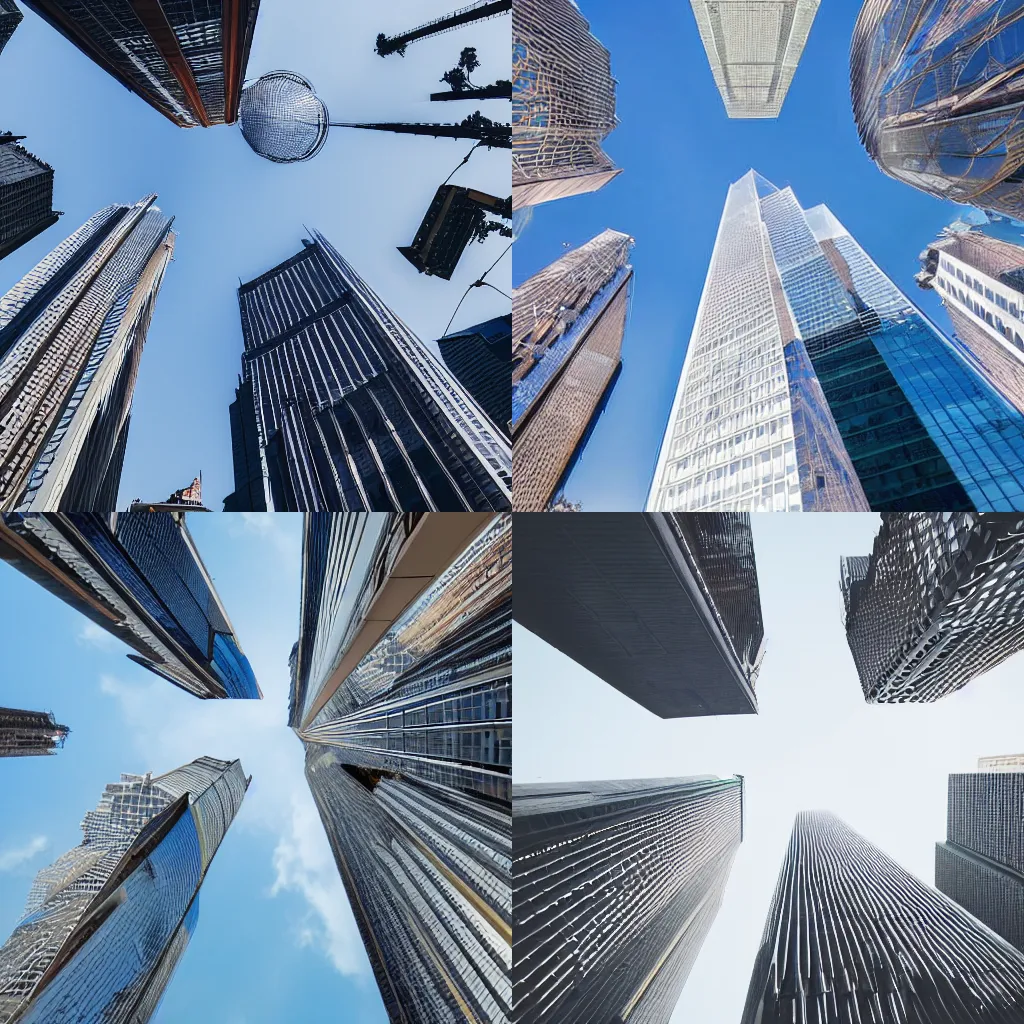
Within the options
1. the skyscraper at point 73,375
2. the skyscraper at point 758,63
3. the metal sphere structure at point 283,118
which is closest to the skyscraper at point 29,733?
the skyscraper at point 73,375

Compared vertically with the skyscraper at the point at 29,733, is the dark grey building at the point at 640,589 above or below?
above

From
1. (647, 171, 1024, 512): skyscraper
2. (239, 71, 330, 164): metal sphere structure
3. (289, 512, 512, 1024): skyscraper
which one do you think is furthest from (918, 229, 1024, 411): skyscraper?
(239, 71, 330, 164): metal sphere structure

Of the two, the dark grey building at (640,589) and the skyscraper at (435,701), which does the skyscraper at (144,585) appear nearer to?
the skyscraper at (435,701)

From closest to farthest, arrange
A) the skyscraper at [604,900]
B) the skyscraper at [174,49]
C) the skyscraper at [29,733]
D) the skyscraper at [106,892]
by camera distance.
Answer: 1. the skyscraper at [174,49]
2. the skyscraper at [29,733]
3. the skyscraper at [106,892]
4. the skyscraper at [604,900]

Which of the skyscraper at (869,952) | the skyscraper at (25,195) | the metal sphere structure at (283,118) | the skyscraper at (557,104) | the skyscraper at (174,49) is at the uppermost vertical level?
the skyscraper at (557,104)

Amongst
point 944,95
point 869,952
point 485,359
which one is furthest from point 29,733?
point 869,952

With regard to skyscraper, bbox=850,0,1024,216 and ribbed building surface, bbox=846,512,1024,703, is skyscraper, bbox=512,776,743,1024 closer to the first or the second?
ribbed building surface, bbox=846,512,1024,703

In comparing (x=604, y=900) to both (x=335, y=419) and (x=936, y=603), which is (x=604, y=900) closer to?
(x=936, y=603)
